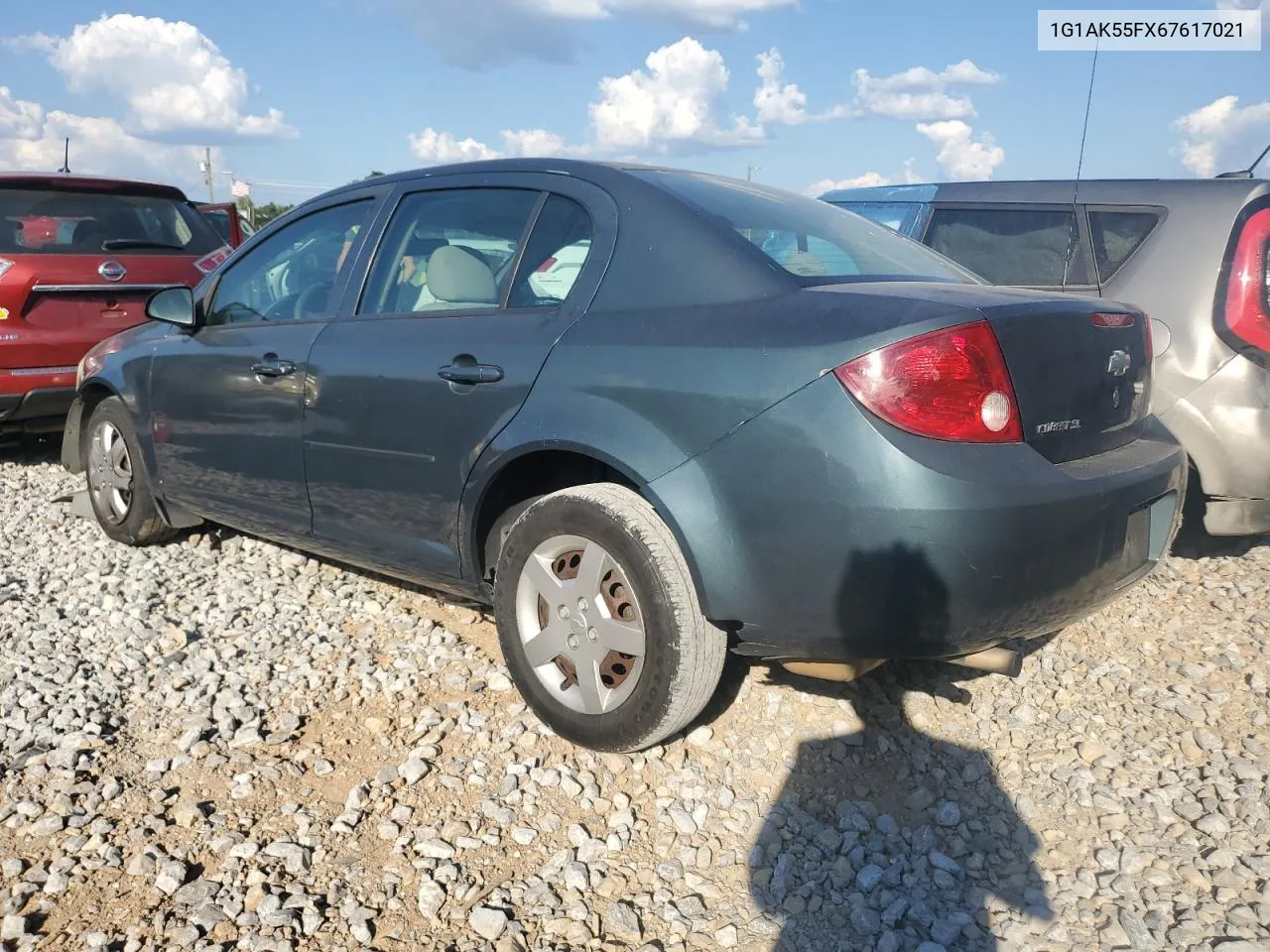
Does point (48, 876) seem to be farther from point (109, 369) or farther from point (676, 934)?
point (109, 369)

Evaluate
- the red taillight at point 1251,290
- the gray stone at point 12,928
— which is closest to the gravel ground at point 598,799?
the gray stone at point 12,928

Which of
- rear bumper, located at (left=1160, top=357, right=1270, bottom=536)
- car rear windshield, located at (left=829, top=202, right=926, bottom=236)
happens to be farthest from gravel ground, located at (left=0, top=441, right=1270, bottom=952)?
car rear windshield, located at (left=829, top=202, right=926, bottom=236)

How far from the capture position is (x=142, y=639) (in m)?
3.70

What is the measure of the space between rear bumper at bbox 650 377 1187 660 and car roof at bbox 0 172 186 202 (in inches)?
215

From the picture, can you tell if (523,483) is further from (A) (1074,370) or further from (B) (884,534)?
(A) (1074,370)

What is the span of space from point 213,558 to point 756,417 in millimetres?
3204

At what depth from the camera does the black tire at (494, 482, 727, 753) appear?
255 centimetres

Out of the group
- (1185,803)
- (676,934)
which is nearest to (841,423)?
(676,934)

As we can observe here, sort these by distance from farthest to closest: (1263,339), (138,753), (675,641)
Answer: (1263,339)
(138,753)
(675,641)

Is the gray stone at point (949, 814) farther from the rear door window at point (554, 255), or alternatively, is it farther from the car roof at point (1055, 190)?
the car roof at point (1055, 190)

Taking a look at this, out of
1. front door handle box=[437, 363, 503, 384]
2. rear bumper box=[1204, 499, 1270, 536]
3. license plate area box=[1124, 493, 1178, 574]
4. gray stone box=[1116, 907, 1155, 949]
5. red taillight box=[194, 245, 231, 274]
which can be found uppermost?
red taillight box=[194, 245, 231, 274]

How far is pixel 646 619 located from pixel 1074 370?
4.05ft

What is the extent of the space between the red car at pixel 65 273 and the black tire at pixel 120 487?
126 centimetres

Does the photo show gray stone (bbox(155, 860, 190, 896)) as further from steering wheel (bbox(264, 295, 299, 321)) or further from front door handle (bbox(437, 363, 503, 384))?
steering wheel (bbox(264, 295, 299, 321))
